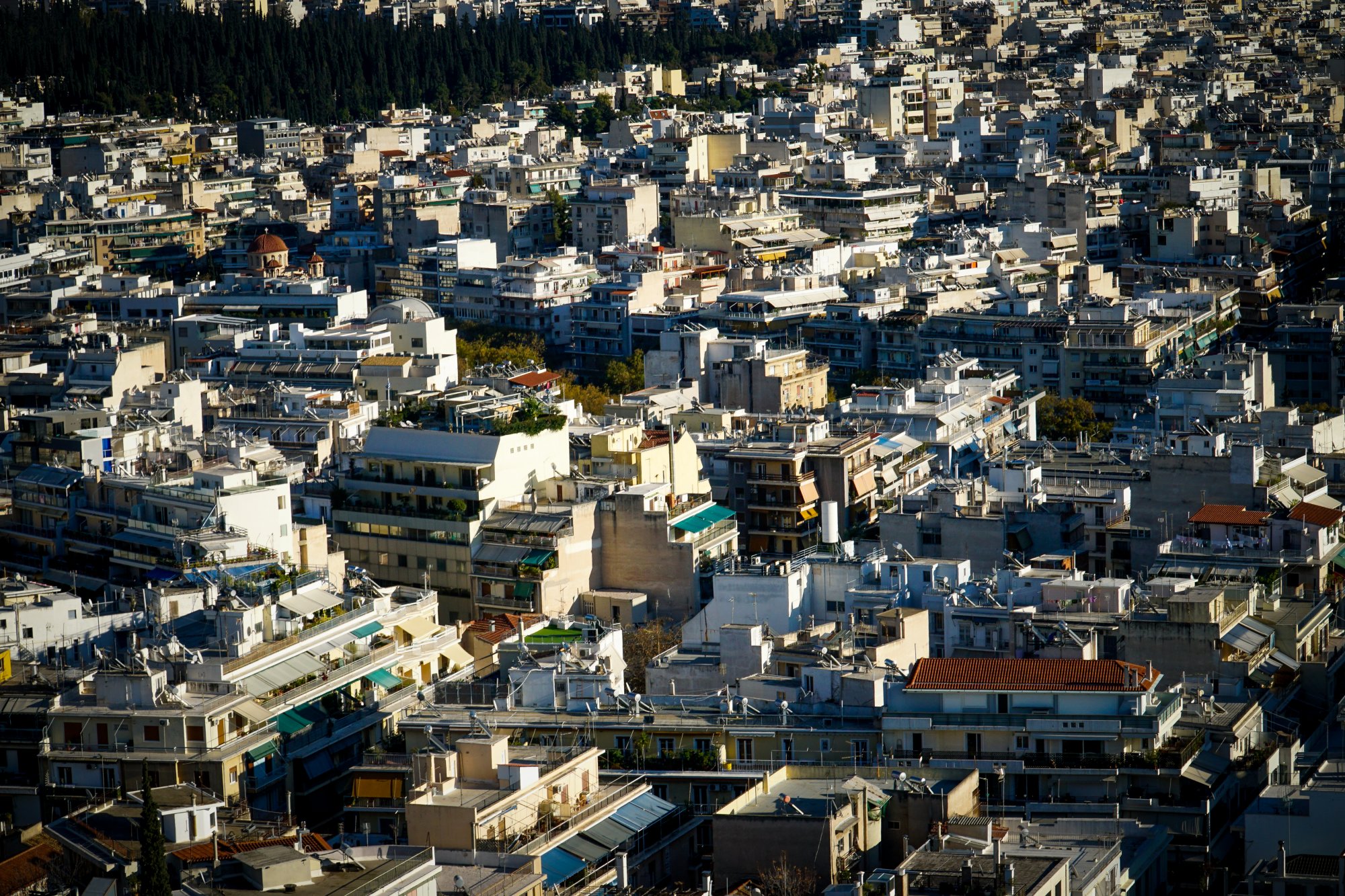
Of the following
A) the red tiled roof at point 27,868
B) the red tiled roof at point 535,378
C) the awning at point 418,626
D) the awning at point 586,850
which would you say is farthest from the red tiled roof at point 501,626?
the red tiled roof at point 535,378

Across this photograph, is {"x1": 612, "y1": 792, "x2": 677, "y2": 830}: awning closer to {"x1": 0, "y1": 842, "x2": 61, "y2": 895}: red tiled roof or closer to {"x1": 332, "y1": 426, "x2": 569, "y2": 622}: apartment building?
{"x1": 0, "y1": 842, "x2": 61, "y2": 895}: red tiled roof

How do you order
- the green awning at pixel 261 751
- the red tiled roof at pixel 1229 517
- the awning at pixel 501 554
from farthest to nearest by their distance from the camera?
the awning at pixel 501 554 → the red tiled roof at pixel 1229 517 → the green awning at pixel 261 751

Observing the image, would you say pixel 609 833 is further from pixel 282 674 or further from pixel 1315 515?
pixel 1315 515

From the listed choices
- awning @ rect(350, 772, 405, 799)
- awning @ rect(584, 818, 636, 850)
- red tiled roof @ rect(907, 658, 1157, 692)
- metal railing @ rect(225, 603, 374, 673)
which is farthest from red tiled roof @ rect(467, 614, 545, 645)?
awning @ rect(584, 818, 636, 850)

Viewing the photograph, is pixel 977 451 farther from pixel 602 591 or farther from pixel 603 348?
pixel 603 348

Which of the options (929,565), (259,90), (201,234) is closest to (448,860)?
(929,565)

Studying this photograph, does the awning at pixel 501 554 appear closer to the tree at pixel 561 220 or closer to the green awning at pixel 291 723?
the green awning at pixel 291 723
